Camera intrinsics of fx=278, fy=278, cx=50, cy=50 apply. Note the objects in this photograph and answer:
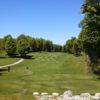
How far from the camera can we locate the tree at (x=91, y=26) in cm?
4784

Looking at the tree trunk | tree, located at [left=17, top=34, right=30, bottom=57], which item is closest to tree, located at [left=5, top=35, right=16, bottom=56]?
tree, located at [left=17, top=34, right=30, bottom=57]

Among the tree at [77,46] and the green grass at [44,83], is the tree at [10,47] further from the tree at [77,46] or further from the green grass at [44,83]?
the green grass at [44,83]

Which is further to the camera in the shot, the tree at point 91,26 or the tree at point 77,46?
the tree at point 77,46

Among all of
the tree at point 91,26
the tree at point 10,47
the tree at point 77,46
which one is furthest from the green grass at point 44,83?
the tree at point 10,47

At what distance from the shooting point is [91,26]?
49062 mm

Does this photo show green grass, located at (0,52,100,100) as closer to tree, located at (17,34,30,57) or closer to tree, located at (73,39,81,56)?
tree, located at (73,39,81,56)

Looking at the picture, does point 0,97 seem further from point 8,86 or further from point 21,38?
point 21,38

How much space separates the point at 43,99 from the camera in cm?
2191

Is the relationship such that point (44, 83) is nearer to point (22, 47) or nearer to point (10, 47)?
point (22, 47)

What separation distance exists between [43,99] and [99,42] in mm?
29972

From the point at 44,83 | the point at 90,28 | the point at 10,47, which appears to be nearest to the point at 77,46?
the point at 90,28

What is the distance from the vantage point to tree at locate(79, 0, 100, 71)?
47.8 m

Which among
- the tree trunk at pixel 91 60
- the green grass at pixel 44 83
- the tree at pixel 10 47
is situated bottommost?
the green grass at pixel 44 83

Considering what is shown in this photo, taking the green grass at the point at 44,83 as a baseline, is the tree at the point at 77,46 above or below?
above
